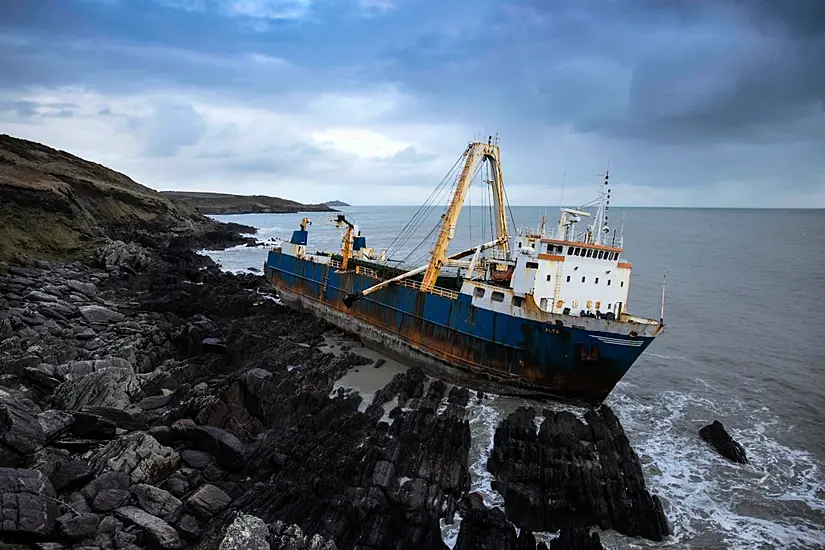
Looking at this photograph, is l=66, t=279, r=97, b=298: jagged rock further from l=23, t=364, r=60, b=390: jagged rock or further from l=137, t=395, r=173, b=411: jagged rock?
l=137, t=395, r=173, b=411: jagged rock

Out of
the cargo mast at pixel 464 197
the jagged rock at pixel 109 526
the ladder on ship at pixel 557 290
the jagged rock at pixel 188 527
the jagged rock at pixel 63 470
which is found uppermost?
the cargo mast at pixel 464 197

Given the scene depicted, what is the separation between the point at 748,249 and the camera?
247ft

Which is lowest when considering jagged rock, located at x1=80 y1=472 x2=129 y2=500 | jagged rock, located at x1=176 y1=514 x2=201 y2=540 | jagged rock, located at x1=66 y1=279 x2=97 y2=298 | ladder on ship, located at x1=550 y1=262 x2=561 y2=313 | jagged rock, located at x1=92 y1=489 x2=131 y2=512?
jagged rock, located at x1=176 y1=514 x2=201 y2=540

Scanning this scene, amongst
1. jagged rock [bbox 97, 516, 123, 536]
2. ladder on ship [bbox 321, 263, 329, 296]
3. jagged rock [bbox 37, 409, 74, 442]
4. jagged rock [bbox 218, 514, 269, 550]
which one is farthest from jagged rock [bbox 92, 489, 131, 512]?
ladder on ship [bbox 321, 263, 329, 296]

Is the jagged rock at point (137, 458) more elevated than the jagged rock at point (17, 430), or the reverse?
the jagged rock at point (17, 430)

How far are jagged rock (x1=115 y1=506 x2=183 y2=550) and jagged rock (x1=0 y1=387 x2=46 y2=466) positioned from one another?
2.58m

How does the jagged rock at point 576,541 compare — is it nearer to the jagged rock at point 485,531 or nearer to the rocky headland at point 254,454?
the rocky headland at point 254,454

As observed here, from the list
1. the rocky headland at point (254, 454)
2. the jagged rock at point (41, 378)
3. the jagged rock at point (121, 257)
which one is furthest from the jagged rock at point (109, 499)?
the jagged rock at point (121, 257)

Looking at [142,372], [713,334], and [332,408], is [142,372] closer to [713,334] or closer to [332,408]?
[332,408]

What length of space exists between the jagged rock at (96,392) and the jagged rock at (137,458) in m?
2.81

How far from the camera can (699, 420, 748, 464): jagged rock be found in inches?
574

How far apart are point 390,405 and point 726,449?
34.6 ft

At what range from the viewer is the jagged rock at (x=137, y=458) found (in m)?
10.2

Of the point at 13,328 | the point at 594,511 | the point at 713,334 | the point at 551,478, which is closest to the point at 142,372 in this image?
the point at 13,328
